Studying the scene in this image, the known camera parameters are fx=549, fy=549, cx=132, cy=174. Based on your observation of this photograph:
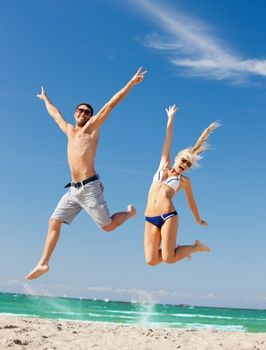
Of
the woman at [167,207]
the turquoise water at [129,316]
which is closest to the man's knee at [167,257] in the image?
the woman at [167,207]

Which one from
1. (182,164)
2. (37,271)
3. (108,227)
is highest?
(182,164)

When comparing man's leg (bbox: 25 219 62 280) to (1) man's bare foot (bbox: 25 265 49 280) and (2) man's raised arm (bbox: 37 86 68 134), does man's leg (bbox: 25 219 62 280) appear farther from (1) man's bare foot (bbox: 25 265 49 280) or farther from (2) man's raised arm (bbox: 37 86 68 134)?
(2) man's raised arm (bbox: 37 86 68 134)

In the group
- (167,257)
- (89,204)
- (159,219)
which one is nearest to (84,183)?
(89,204)

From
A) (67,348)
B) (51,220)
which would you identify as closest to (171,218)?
(51,220)

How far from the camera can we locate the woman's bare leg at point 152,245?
926 centimetres

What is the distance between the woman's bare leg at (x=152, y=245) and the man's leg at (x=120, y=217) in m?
0.35

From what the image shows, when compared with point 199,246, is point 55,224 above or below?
above

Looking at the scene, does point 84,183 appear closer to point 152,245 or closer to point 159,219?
point 159,219

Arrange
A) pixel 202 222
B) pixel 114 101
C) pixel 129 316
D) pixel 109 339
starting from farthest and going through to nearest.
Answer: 1. pixel 129 316
2. pixel 109 339
3. pixel 202 222
4. pixel 114 101

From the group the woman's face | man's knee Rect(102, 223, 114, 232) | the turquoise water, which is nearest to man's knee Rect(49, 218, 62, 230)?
man's knee Rect(102, 223, 114, 232)

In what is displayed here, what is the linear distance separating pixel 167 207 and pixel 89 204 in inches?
51.8

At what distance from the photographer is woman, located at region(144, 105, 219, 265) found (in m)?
9.20

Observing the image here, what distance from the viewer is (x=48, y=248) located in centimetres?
926

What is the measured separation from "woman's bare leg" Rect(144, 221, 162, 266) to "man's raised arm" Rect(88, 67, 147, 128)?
76.4 inches
